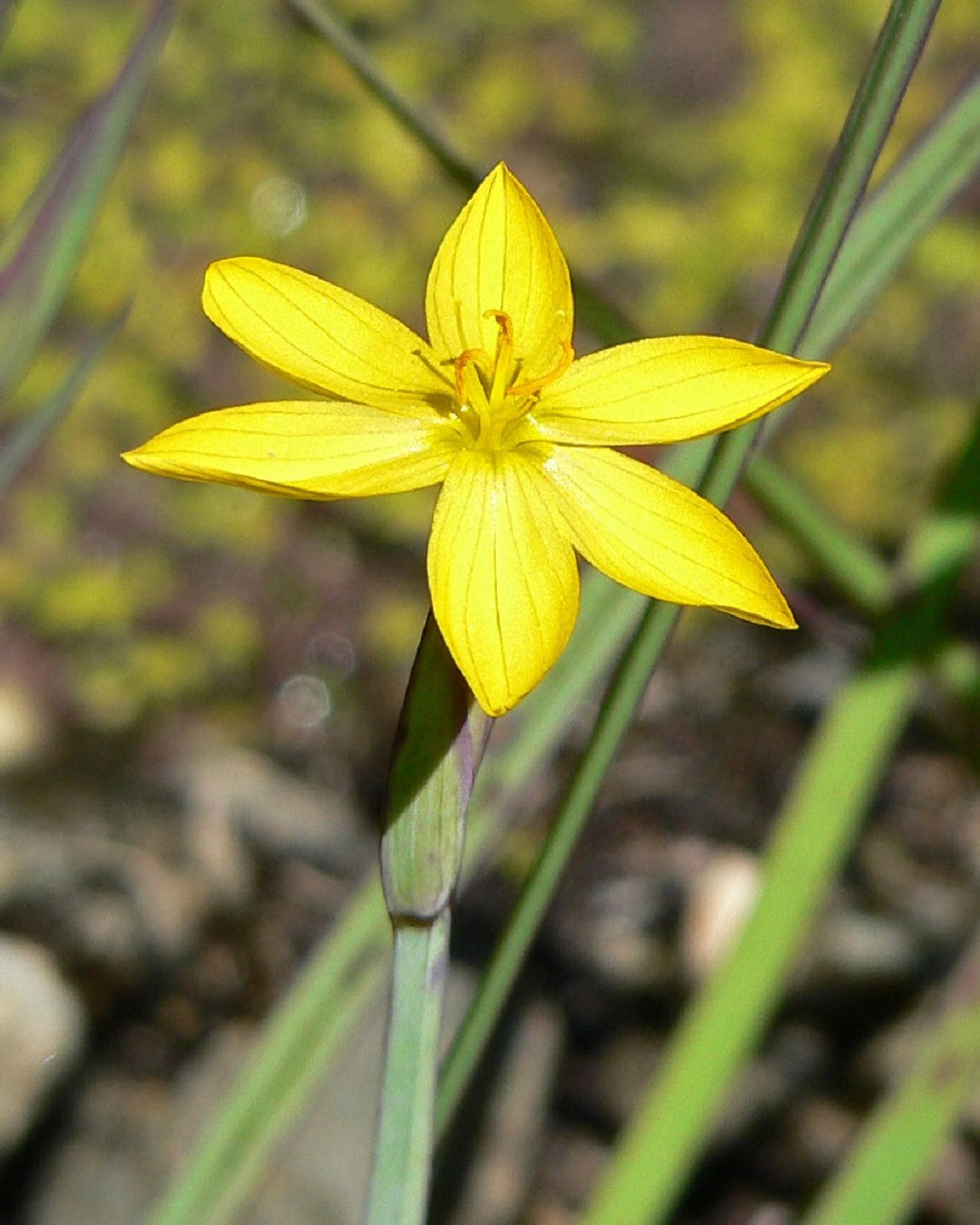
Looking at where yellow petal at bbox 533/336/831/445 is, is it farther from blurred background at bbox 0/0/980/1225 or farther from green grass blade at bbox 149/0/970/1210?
blurred background at bbox 0/0/980/1225

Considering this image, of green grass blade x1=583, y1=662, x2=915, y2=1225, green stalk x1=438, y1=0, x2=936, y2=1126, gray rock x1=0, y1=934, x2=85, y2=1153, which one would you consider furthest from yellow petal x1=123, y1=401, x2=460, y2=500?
gray rock x1=0, y1=934, x2=85, y2=1153

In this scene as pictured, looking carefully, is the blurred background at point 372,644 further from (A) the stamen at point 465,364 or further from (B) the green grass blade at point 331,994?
(A) the stamen at point 465,364

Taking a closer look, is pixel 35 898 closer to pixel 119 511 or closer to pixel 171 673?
pixel 171 673

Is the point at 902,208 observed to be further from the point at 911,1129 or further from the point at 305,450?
the point at 911,1129

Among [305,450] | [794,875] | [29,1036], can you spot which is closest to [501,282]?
[305,450]

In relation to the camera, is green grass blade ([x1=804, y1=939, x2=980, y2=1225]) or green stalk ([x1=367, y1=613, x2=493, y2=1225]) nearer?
green stalk ([x1=367, y1=613, x2=493, y2=1225])

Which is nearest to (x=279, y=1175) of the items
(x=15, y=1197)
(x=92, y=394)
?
(x=15, y=1197)

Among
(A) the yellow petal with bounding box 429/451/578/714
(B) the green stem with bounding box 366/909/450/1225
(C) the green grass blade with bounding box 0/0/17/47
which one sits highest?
(C) the green grass blade with bounding box 0/0/17/47
